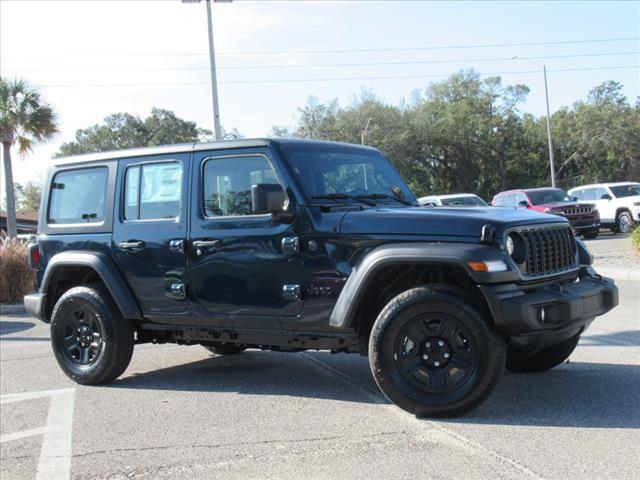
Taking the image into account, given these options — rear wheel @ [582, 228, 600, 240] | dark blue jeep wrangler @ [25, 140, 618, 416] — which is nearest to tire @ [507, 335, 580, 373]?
dark blue jeep wrangler @ [25, 140, 618, 416]

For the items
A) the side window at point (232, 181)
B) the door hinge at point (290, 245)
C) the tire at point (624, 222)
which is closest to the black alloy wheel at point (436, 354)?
Result: the door hinge at point (290, 245)

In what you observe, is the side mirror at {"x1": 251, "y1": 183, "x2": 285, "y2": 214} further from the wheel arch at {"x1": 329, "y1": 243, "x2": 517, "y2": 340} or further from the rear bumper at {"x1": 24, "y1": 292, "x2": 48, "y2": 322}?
the rear bumper at {"x1": 24, "y1": 292, "x2": 48, "y2": 322}

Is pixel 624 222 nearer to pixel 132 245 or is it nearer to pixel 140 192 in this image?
pixel 140 192

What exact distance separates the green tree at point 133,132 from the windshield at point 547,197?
133 feet

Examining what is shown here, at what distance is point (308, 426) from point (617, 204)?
69.0ft

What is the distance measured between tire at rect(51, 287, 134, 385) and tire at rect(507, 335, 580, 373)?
3305mm

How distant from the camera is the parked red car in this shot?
68.5 ft

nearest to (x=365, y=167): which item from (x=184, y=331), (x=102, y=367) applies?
(x=184, y=331)

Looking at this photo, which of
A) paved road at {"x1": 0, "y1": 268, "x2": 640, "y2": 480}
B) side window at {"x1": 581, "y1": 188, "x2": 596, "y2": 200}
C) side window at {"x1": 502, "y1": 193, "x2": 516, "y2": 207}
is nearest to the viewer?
paved road at {"x1": 0, "y1": 268, "x2": 640, "y2": 480}

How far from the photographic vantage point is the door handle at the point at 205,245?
214 inches

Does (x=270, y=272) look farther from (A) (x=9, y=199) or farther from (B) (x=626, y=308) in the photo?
(A) (x=9, y=199)

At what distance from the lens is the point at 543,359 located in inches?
225

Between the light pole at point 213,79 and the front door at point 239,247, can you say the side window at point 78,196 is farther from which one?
the light pole at point 213,79

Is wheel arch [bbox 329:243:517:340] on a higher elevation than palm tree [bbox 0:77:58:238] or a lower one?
lower
